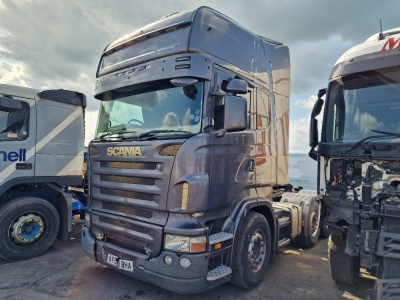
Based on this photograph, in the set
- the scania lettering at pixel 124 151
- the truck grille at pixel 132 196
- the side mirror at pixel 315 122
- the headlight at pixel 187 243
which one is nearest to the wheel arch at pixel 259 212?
the headlight at pixel 187 243

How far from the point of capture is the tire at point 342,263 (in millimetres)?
3881

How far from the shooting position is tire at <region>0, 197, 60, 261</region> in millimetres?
4781

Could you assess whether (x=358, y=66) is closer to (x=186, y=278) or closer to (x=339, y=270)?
(x=339, y=270)

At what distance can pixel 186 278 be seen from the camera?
3.06 m

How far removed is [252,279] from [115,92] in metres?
3.13

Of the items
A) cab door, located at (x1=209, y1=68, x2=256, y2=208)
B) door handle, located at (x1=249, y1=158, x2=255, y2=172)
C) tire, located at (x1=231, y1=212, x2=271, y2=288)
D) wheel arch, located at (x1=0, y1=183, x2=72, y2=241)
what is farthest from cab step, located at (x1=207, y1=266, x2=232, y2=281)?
wheel arch, located at (x1=0, y1=183, x2=72, y2=241)

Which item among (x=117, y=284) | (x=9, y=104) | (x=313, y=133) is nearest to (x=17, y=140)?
(x=9, y=104)

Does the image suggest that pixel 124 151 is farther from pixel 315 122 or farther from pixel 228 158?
pixel 315 122

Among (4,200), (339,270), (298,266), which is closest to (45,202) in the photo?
(4,200)

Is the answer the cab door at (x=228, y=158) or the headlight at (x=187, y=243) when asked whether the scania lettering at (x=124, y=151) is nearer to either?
the cab door at (x=228, y=158)

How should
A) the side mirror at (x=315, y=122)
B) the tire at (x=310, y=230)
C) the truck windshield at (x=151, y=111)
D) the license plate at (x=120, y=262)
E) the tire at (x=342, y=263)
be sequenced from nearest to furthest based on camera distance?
the truck windshield at (x=151, y=111) < the license plate at (x=120, y=262) < the tire at (x=342, y=263) < the side mirror at (x=315, y=122) < the tire at (x=310, y=230)

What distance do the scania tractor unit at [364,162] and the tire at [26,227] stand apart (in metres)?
4.56

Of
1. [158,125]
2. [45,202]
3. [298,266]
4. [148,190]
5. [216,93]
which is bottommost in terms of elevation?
[298,266]

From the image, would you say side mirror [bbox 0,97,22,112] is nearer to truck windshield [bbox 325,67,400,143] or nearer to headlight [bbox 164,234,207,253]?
headlight [bbox 164,234,207,253]
